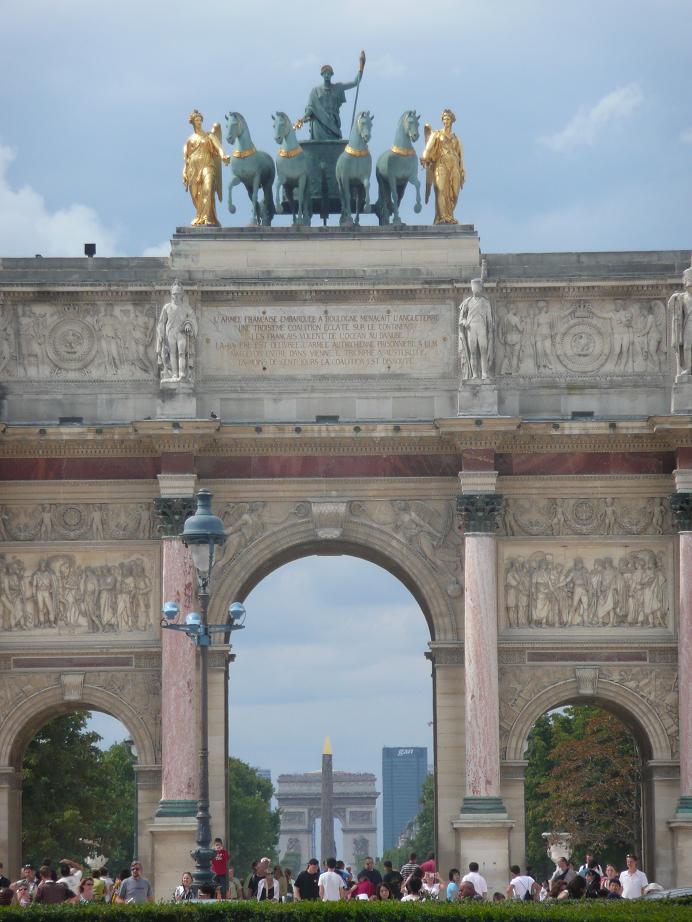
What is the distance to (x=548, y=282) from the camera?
46781mm

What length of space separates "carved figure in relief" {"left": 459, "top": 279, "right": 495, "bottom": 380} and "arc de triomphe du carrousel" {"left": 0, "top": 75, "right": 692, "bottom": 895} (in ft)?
0.18

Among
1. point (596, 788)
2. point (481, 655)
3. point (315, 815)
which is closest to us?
point (481, 655)

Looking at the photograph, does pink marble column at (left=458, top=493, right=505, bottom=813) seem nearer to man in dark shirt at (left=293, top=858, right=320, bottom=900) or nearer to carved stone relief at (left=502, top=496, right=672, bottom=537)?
carved stone relief at (left=502, top=496, right=672, bottom=537)

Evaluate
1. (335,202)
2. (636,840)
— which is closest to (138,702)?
(335,202)

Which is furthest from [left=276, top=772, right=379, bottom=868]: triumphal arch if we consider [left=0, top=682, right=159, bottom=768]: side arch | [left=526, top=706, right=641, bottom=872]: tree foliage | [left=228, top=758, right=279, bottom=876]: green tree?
[left=0, top=682, right=159, bottom=768]: side arch

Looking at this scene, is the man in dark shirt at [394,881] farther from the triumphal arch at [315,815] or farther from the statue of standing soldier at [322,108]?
the triumphal arch at [315,815]

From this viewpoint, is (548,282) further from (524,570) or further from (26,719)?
(26,719)

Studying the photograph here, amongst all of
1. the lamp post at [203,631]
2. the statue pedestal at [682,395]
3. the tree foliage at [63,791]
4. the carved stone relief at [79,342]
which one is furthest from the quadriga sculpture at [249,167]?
the tree foliage at [63,791]

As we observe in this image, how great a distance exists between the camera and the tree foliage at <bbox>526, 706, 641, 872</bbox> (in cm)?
6900

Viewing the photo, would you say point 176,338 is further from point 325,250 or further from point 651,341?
point 651,341

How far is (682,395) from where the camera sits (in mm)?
46094

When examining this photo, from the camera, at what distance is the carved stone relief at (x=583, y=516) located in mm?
46562

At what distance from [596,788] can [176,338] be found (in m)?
28.5

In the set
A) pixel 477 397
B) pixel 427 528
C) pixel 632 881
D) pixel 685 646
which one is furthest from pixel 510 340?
pixel 632 881
